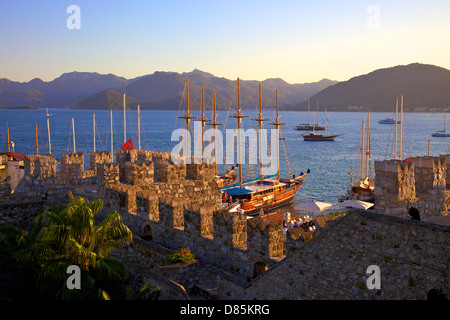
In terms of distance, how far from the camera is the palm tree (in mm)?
11258

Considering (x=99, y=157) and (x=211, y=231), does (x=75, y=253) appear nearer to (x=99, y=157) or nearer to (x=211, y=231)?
(x=211, y=231)

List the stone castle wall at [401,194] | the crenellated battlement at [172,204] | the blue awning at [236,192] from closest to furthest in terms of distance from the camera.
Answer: the crenellated battlement at [172,204] → the stone castle wall at [401,194] → the blue awning at [236,192]

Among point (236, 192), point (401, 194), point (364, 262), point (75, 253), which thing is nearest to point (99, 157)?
point (75, 253)

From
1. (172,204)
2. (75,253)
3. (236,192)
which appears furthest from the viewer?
(236,192)

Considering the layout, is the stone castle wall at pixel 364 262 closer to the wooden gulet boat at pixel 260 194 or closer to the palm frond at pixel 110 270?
the palm frond at pixel 110 270

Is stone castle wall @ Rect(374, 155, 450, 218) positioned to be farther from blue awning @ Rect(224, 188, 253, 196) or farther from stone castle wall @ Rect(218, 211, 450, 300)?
blue awning @ Rect(224, 188, 253, 196)

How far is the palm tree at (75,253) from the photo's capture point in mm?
11258

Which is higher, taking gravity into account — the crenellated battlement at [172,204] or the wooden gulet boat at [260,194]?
the crenellated battlement at [172,204]

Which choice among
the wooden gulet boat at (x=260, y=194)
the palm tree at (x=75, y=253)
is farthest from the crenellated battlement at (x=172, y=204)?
the wooden gulet boat at (x=260, y=194)

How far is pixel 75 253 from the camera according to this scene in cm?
1156

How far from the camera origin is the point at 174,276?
10.6 metres

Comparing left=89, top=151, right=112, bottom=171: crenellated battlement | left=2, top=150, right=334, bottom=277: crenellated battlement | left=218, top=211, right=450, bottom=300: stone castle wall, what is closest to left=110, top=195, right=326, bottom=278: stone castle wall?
left=2, top=150, right=334, bottom=277: crenellated battlement
